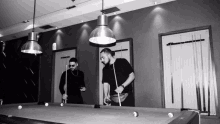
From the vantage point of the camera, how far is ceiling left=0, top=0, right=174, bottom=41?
3.78 metres

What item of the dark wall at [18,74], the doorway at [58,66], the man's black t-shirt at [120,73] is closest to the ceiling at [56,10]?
the doorway at [58,66]

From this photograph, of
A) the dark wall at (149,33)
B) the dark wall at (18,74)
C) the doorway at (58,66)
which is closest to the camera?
the dark wall at (149,33)

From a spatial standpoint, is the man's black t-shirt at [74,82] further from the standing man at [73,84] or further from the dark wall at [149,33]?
the dark wall at [149,33]

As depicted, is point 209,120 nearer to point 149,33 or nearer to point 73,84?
point 149,33

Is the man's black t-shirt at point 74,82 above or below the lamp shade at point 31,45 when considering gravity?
below

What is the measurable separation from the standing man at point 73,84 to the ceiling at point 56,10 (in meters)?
1.17

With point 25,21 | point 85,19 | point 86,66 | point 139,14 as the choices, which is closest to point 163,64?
point 139,14

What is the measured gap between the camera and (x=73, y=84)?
164 inches

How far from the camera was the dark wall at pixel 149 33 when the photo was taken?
322cm

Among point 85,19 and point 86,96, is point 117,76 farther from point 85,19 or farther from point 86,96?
point 85,19

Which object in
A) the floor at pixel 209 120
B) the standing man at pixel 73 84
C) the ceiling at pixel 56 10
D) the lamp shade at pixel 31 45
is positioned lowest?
the floor at pixel 209 120

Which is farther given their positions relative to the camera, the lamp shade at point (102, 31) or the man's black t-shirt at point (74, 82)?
Result: the man's black t-shirt at point (74, 82)

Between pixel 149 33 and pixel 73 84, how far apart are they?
2117mm

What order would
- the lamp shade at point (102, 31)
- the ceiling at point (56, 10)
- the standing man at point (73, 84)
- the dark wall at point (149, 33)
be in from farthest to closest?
1. the standing man at point (73, 84)
2. the ceiling at point (56, 10)
3. the dark wall at point (149, 33)
4. the lamp shade at point (102, 31)
